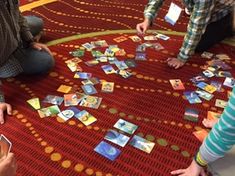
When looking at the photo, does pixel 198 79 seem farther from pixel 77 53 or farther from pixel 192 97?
pixel 77 53

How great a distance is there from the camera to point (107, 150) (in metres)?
1.45

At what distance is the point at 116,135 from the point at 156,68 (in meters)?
0.63

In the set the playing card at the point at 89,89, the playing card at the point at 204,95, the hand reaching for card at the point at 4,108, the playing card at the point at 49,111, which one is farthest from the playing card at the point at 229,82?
the hand reaching for card at the point at 4,108

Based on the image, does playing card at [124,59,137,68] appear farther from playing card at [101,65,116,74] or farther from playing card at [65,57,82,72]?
playing card at [65,57,82,72]

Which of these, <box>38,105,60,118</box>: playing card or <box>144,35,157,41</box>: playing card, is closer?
<box>38,105,60,118</box>: playing card

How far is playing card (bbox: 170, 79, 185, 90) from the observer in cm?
184

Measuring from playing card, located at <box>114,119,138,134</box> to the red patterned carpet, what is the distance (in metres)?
0.02

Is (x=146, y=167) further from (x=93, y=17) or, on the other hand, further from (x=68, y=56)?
(x=93, y=17)

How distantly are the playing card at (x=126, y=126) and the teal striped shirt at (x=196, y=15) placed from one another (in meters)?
0.64

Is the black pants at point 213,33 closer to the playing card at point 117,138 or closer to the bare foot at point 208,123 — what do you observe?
the bare foot at point 208,123

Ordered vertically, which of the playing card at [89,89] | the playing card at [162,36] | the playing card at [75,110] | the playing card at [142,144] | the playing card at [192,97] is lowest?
the playing card at [75,110]

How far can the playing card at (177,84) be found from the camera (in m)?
1.84

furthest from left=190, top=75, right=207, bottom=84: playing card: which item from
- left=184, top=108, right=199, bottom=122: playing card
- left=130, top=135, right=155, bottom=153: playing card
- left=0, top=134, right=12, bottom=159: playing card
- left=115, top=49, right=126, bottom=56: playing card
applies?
left=0, top=134, right=12, bottom=159: playing card

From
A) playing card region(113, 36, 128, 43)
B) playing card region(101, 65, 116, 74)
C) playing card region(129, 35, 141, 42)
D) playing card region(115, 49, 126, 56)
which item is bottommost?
playing card region(101, 65, 116, 74)
